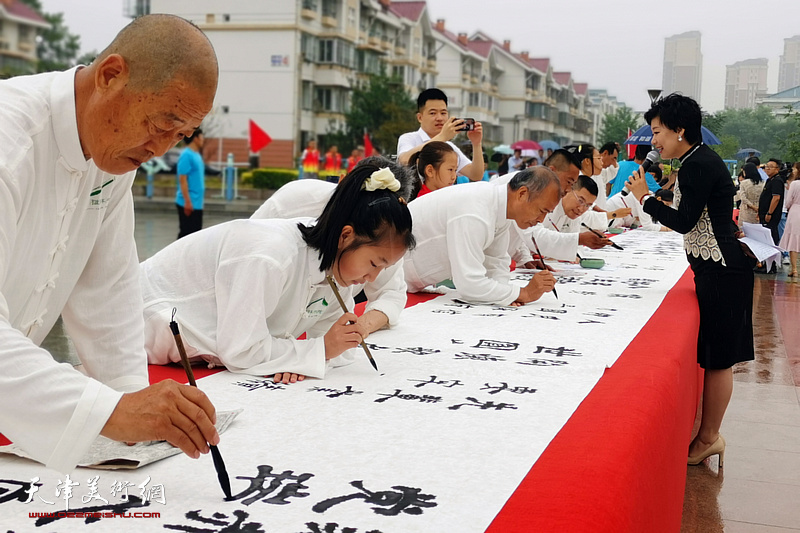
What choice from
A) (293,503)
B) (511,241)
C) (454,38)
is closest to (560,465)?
(293,503)

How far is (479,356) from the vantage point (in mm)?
2051

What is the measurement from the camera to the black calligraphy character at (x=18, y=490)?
105cm

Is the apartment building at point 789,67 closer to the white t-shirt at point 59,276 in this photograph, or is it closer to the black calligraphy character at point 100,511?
the white t-shirt at point 59,276

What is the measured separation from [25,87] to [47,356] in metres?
0.43

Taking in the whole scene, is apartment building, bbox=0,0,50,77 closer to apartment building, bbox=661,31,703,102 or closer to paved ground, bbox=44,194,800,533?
paved ground, bbox=44,194,800,533

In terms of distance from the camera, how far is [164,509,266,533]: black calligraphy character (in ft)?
3.20

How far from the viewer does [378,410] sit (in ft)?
5.03

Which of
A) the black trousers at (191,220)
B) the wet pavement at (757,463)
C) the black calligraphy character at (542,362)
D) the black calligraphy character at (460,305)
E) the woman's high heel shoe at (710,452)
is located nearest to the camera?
the black calligraphy character at (542,362)

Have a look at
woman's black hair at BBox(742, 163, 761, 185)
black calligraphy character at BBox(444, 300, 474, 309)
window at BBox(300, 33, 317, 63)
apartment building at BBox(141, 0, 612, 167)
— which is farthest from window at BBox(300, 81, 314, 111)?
black calligraphy character at BBox(444, 300, 474, 309)

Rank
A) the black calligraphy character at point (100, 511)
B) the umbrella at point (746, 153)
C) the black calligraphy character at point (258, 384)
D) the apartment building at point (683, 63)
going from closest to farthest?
the black calligraphy character at point (100, 511), the black calligraphy character at point (258, 384), the apartment building at point (683, 63), the umbrella at point (746, 153)

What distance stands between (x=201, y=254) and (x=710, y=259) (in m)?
1.76

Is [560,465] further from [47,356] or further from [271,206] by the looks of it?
[271,206]

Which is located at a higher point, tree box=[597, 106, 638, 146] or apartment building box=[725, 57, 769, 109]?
apartment building box=[725, 57, 769, 109]

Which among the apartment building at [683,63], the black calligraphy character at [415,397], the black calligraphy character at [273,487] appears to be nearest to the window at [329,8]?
the apartment building at [683,63]
